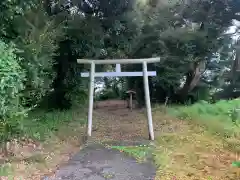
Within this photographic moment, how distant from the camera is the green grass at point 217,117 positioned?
6671 mm

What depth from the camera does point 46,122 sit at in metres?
7.80

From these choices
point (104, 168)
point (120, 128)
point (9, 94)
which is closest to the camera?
point (9, 94)

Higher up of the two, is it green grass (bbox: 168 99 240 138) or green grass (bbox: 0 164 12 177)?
green grass (bbox: 168 99 240 138)

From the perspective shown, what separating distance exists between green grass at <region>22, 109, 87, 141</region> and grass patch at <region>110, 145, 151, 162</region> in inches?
65.0

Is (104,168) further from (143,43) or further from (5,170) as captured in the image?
(143,43)

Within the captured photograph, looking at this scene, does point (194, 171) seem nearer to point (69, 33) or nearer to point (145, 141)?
point (145, 141)

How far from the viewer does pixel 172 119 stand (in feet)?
30.1

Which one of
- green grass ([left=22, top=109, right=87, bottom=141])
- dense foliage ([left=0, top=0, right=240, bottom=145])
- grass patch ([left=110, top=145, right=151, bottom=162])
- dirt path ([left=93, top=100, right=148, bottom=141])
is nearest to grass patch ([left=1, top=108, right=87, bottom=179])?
green grass ([left=22, top=109, right=87, bottom=141])

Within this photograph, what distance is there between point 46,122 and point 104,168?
11.5ft

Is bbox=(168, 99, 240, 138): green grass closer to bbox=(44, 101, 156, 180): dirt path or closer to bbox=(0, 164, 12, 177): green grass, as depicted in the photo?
bbox=(44, 101, 156, 180): dirt path

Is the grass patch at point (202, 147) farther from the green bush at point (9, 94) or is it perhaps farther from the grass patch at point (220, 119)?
the green bush at point (9, 94)

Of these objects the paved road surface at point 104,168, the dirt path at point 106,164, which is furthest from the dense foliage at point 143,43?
the paved road surface at point 104,168

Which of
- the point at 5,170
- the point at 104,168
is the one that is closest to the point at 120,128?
the point at 104,168

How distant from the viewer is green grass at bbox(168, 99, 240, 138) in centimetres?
667
